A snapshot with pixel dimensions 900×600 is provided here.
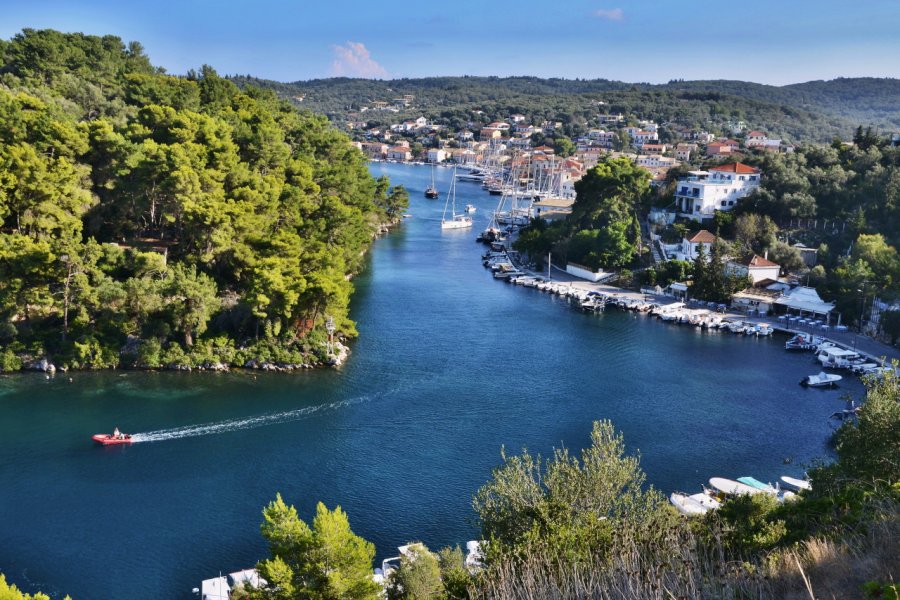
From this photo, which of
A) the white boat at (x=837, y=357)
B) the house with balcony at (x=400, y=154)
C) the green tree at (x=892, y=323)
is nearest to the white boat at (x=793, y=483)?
the white boat at (x=837, y=357)

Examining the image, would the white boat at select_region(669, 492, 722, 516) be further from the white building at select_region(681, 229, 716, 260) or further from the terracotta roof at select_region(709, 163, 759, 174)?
the terracotta roof at select_region(709, 163, 759, 174)

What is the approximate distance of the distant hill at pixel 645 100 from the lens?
78625 millimetres

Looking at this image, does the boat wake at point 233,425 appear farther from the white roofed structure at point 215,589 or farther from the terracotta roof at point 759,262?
the terracotta roof at point 759,262

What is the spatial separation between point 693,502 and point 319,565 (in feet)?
19.8

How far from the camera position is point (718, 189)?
27938 millimetres

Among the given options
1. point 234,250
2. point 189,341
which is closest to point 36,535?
point 189,341

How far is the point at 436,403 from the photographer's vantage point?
15.2 meters

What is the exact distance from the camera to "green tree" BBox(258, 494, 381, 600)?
7504 mm

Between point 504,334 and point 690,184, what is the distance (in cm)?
1214

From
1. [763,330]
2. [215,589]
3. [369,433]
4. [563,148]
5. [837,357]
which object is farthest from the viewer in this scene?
[563,148]

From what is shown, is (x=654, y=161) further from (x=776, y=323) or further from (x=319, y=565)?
(x=319, y=565)

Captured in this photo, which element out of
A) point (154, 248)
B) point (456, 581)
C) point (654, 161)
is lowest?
point (456, 581)

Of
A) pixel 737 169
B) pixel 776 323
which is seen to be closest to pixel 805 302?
pixel 776 323

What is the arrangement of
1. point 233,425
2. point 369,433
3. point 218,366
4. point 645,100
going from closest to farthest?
point 369,433
point 233,425
point 218,366
point 645,100
